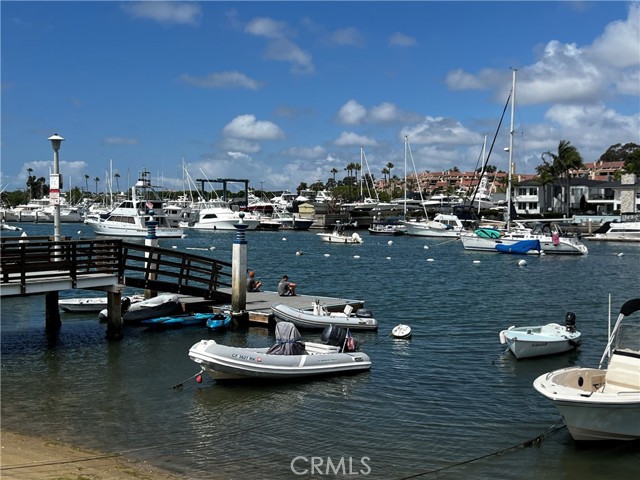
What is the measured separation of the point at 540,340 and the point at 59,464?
14669 millimetres

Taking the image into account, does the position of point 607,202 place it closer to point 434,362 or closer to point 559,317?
point 559,317

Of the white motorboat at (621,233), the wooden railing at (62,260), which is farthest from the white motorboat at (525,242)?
the wooden railing at (62,260)

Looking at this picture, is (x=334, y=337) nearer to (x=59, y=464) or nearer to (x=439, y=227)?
(x=59, y=464)

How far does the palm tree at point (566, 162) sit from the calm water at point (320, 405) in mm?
98255

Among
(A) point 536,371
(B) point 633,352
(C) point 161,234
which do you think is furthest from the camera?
(C) point 161,234

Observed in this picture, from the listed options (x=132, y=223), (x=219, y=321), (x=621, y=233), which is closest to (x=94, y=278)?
(x=219, y=321)

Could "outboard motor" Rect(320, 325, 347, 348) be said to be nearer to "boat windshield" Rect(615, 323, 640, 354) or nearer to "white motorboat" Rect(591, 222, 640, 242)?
"boat windshield" Rect(615, 323, 640, 354)

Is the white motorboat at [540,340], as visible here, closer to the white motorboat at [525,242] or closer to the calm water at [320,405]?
the calm water at [320,405]

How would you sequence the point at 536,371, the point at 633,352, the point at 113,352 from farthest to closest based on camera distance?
1. the point at 113,352
2. the point at 536,371
3. the point at 633,352

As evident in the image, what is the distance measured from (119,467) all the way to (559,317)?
23.0 meters

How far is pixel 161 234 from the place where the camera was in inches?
3561

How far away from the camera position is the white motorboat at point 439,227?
91.8 meters

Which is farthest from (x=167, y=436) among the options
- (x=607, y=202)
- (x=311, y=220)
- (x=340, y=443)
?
(x=607, y=202)

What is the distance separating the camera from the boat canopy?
18.2 metres
